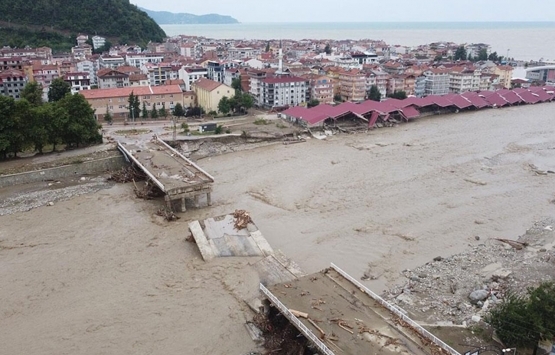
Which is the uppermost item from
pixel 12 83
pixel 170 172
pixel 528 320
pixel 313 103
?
pixel 12 83

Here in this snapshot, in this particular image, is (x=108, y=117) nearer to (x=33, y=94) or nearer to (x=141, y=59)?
(x=33, y=94)

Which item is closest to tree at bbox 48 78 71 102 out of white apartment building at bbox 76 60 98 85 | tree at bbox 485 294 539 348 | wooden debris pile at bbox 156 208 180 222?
white apartment building at bbox 76 60 98 85

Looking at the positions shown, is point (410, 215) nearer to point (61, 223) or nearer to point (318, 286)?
point (318, 286)

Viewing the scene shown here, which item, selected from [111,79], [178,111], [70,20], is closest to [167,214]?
[178,111]

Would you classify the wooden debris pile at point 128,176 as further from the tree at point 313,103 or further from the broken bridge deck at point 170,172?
the tree at point 313,103

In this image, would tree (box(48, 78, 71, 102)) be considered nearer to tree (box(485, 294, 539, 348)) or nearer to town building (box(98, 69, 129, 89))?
town building (box(98, 69, 129, 89))

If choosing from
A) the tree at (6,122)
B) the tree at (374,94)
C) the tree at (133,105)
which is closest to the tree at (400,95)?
the tree at (374,94)
